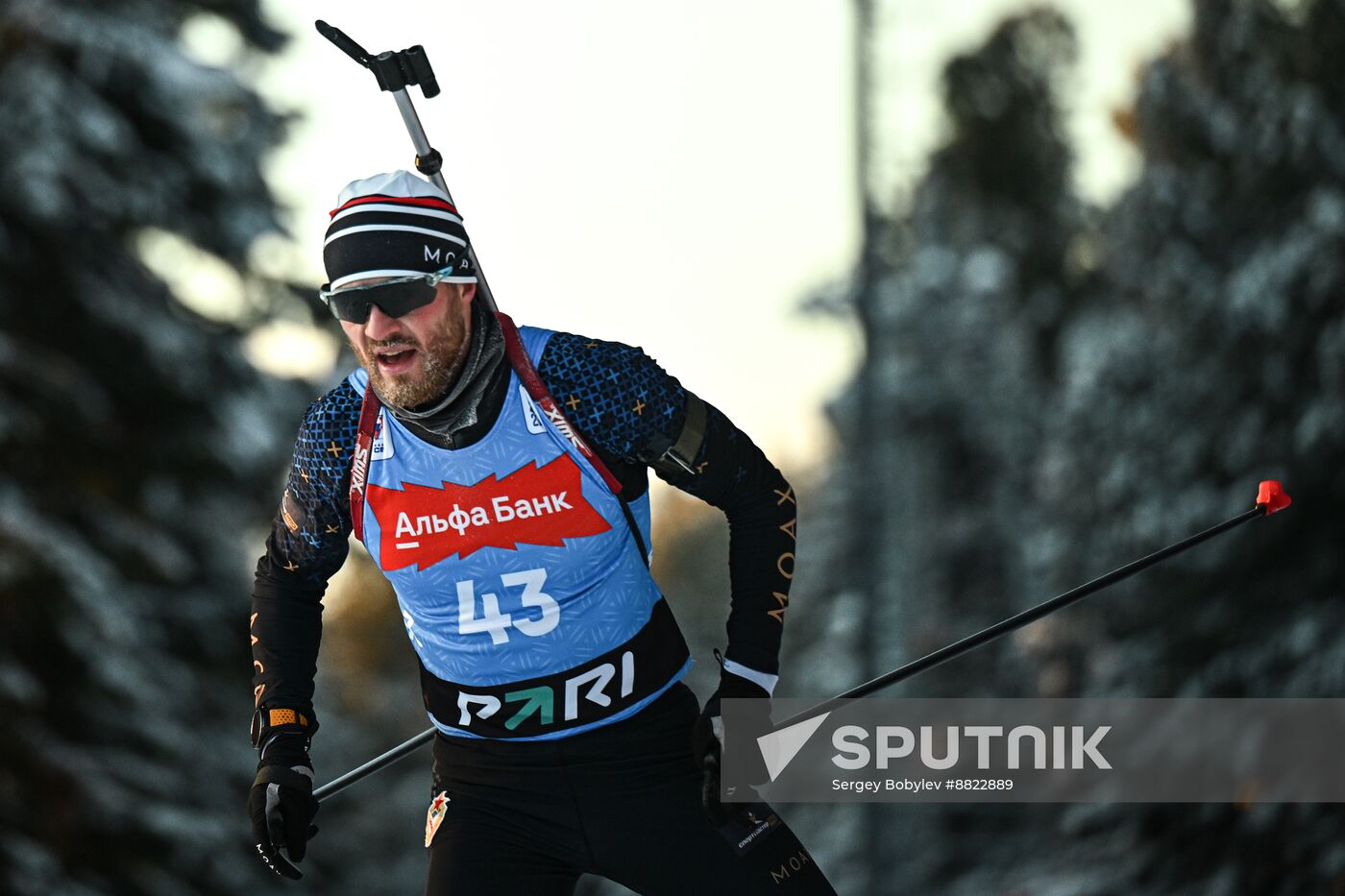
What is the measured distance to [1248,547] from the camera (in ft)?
48.4

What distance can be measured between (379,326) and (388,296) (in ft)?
0.27

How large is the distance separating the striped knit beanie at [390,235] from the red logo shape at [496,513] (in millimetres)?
514

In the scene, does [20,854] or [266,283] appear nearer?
[20,854]

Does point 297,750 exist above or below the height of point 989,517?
above

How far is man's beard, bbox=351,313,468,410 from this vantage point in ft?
12.8

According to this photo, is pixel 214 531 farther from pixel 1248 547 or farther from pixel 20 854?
pixel 1248 547

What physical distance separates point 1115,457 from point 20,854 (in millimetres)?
11985

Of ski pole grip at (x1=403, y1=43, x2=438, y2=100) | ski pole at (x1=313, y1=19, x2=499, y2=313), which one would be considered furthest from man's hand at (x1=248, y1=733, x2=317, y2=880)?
ski pole grip at (x1=403, y1=43, x2=438, y2=100)

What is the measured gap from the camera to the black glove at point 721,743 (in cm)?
393

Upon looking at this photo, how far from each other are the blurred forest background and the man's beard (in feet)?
27.8

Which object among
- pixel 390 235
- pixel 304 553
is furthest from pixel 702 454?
pixel 304 553

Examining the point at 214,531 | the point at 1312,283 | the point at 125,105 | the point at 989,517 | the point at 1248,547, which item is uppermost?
the point at 125,105

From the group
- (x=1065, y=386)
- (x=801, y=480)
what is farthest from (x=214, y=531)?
(x=801, y=480)

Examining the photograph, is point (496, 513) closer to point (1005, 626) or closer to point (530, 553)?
point (530, 553)
